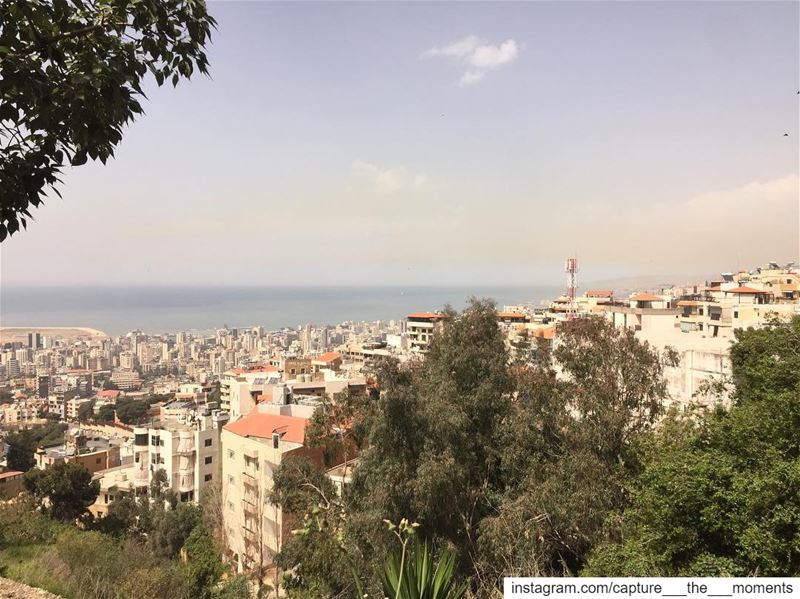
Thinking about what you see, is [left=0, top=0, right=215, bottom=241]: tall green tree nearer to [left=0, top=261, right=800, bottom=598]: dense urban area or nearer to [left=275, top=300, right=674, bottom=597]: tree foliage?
[left=0, top=261, right=800, bottom=598]: dense urban area

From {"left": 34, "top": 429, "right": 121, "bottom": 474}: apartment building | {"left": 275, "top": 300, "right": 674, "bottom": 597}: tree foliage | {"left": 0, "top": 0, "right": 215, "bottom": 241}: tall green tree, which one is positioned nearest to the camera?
{"left": 0, "top": 0, "right": 215, "bottom": 241}: tall green tree

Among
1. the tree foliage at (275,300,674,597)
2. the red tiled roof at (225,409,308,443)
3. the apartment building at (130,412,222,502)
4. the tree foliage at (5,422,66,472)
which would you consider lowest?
the tree foliage at (5,422,66,472)

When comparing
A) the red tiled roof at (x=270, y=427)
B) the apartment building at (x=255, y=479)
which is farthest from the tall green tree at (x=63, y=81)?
the red tiled roof at (x=270, y=427)

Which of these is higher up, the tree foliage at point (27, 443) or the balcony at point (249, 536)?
the balcony at point (249, 536)

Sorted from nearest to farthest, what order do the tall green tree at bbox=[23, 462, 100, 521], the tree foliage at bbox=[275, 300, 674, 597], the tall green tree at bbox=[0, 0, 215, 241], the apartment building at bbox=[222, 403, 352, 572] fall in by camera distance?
the tall green tree at bbox=[0, 0, 215, 241], the tree foliage at bbox=[275, 300, 674, 597], the apartment building at bbox=[222, 403, 352, 572], the tall green tree at bbox=[23, 462, 100, 521]

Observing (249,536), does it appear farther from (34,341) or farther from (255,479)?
(34,341)

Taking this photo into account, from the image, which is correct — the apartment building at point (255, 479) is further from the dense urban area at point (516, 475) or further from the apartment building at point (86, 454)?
the apartment building at point (86, 454)

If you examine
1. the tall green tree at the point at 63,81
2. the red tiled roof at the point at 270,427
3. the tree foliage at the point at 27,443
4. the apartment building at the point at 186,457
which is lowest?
the tree foliage at the point at 27,443

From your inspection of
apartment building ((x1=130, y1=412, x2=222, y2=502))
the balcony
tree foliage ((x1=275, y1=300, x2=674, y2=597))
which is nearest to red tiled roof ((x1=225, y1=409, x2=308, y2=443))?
the balcony

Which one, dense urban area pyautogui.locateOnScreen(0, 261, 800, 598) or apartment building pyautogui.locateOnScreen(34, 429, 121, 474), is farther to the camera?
apartment building pyautogui.locateOnScreen(34, 429, 121, 474)
